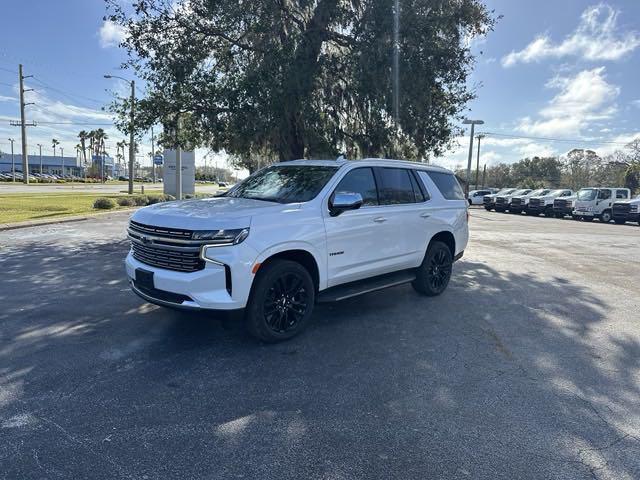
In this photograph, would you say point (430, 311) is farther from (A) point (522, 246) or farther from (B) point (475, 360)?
(A) point (522, 246)

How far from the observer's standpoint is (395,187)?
20.4 ft

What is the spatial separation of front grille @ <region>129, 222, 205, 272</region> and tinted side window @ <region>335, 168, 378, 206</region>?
190 cm

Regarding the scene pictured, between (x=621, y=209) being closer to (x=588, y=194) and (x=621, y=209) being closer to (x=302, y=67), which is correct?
(x=588, y=194)

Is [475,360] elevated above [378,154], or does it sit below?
below

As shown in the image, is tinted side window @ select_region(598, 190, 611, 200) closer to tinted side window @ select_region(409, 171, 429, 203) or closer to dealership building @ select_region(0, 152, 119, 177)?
tinted side window @ select_region(409, 171, 429, 203)

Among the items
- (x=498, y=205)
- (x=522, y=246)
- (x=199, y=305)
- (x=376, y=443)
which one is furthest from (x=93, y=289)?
(x=498, y=205)

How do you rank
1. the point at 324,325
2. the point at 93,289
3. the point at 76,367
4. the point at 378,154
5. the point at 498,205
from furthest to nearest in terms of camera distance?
the point at 498,205 → the point at 378,154 → the point at 93,289 → the point at 324,325 → the point at 76,367

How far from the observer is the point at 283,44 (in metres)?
11.3

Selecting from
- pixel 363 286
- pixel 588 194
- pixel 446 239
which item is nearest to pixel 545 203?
pixel 588 194

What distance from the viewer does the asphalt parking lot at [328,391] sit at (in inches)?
111

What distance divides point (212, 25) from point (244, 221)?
900cm

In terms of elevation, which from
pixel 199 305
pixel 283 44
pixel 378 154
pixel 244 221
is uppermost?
pixel 283 44

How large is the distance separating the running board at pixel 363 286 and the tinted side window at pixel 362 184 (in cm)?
98

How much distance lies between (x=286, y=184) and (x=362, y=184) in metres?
0.94
